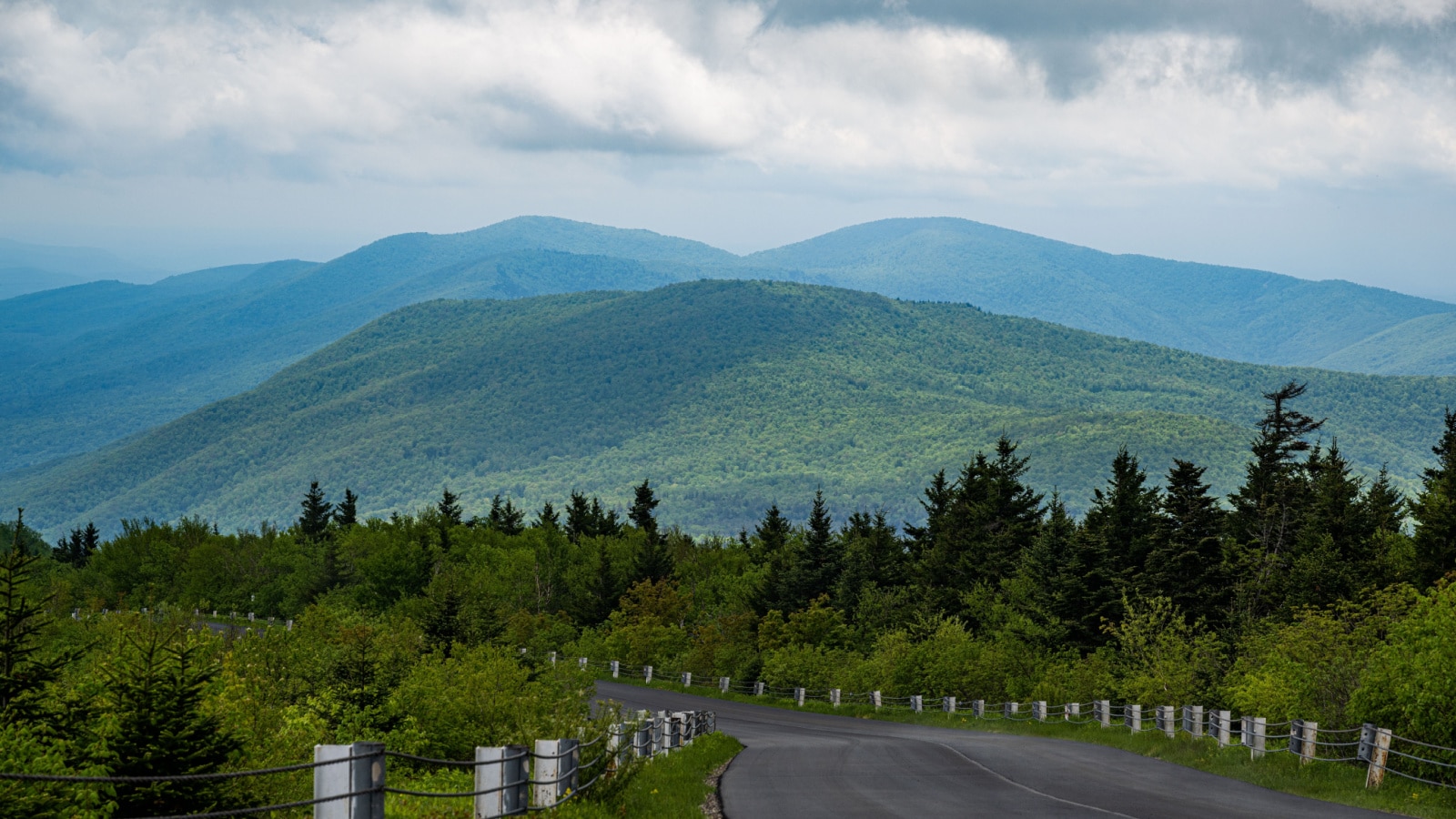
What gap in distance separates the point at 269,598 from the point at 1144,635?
9507 cm

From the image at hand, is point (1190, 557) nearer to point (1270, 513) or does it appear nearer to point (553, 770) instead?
point (1270, 513)

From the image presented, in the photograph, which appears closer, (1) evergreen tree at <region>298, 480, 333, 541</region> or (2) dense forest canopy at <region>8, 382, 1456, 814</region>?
(2) dense forest canopy at <region>8, 382, 1456, 814</region>

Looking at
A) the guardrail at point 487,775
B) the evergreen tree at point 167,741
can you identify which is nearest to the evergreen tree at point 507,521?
the guardrail at point 487,775

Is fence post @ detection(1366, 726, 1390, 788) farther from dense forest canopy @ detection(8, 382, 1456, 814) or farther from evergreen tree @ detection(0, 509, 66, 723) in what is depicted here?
evergreen tree @ detection(0, 509, 66, 723)

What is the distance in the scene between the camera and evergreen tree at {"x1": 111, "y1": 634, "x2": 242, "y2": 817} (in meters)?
16.0

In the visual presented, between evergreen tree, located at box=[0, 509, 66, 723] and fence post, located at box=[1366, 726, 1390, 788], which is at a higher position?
evergreen tree, located at box=[0, 509, 66, 723]

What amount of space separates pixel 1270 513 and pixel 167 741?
164 feet

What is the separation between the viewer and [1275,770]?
26.1m

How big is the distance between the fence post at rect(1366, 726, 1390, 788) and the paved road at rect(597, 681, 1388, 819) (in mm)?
1466

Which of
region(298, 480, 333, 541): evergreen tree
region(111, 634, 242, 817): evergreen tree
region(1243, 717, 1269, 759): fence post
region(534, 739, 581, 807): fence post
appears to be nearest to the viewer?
region(111, 634, 242, 817): evergreen tree

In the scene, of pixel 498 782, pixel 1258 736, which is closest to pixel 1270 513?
pixel 1258 736

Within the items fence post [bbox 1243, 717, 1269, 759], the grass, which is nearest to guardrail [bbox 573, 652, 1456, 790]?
fence post [bbox 1243, 717, 1269, 759]

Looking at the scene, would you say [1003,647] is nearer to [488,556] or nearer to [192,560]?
[488,556]

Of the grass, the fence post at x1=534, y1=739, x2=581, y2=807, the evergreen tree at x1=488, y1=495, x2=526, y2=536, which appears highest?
the fence post at x1=534, y1=739, x2=581, y2=807
